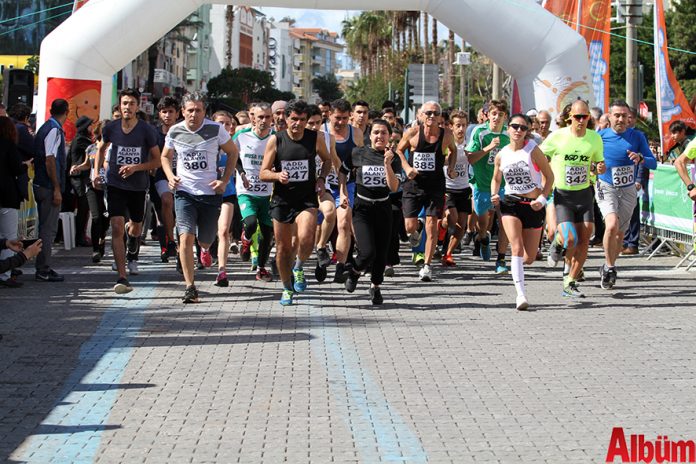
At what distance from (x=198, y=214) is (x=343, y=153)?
82.3 inches

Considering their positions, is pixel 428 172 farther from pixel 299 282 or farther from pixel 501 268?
pixel 299 282

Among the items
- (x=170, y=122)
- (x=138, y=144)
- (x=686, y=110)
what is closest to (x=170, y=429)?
(x=138, y=144)

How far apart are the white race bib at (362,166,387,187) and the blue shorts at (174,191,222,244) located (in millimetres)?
1415

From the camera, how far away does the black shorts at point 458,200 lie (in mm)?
15883

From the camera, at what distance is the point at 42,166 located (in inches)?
537

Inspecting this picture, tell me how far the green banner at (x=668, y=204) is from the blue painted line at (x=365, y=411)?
7.90 metres

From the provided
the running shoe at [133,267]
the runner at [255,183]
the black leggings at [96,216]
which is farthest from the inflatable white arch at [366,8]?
the runner at [255,183]

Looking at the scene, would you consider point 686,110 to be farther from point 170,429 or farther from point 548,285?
point 170,429

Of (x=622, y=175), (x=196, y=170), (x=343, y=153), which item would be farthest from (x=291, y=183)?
(x=622, y=175)

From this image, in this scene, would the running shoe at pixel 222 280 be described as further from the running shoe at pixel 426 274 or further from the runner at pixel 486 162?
the runner at pixel 486 162

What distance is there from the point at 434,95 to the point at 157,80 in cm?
5594

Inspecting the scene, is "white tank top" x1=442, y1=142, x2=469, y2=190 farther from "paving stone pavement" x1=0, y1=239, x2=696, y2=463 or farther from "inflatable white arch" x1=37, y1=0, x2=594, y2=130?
"inflatable white arch" x1=37, y1=0, x2=594, y2=130

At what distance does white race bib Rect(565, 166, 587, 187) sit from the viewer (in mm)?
12289

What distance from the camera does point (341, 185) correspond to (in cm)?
1262
